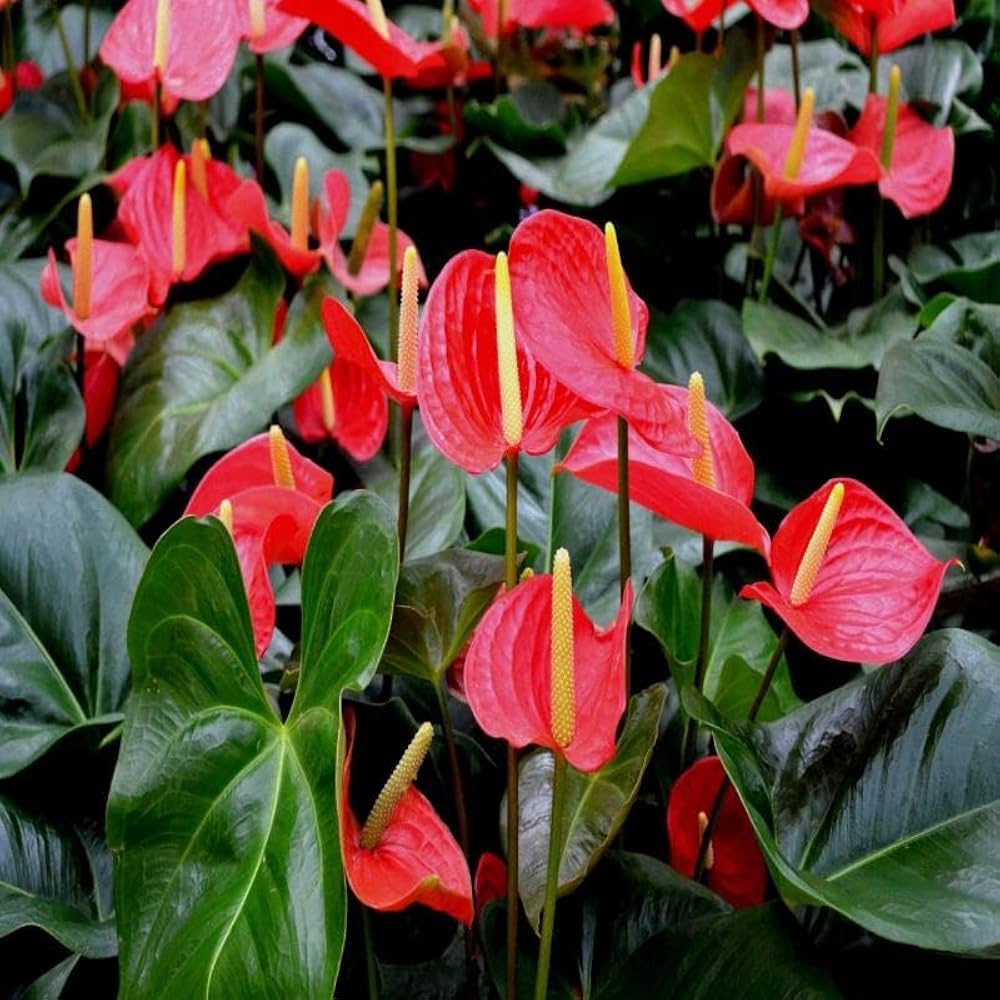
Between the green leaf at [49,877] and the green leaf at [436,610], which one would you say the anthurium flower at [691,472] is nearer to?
the green leaf at [436,610]

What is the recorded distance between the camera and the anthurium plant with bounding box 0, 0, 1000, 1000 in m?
0.52

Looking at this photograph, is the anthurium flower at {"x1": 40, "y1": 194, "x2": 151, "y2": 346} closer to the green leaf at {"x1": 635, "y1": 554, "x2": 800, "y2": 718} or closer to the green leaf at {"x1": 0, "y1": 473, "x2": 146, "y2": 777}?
the green leaf at {"x1": 0, "y1": 473, "x2": 146, "y2": 777}

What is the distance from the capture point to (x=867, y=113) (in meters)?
1.14

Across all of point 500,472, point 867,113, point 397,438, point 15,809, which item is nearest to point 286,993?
point 15,809

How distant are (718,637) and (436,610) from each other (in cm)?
31

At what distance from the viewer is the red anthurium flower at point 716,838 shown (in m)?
0.64

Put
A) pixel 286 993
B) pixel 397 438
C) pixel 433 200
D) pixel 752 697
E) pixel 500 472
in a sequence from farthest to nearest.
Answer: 1. pixel 433 200
2. pixel 397 438
3. pixel 500 472
4. pixel 752 697
5. pixel 286 993

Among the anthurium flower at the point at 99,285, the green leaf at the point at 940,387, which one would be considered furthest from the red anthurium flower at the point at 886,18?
the anthurium flower at the point at 99,285

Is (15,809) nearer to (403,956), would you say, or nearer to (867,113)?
(403,956)

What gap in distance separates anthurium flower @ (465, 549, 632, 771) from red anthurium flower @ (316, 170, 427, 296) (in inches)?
21.6

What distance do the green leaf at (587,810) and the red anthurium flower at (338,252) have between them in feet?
1.75

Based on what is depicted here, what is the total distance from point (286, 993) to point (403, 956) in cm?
16

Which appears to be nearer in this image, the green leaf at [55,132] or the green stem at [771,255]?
the green stem at [771,255]

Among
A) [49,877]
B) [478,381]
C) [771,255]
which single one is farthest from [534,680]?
[771,255]
